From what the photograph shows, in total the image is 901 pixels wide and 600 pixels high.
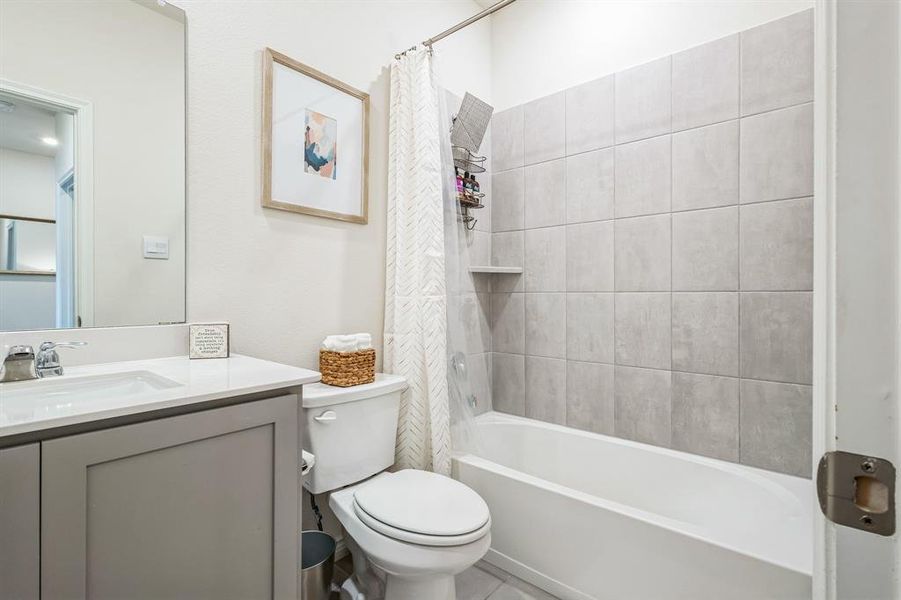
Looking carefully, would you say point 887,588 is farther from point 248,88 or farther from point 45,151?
point 248,88

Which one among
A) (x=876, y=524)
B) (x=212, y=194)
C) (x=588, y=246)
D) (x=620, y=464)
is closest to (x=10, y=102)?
(x=212, y=194)

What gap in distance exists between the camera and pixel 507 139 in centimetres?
251

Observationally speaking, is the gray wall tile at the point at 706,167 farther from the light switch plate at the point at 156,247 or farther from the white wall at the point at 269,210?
the light switch plate at the point at 156,247

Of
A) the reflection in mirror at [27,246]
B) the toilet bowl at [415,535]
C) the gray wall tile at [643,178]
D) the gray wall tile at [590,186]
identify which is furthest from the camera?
the gray wall tile at [590,186]

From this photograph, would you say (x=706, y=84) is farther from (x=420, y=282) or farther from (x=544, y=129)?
(x=420, y=282)

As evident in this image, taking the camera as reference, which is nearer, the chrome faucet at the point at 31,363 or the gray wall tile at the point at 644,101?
the chrome faucet at the point at 31,363

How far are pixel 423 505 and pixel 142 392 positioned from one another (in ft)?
2.82

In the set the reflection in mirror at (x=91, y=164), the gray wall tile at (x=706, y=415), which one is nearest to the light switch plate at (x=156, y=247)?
the reflection in mirror at (x=91, y=164)

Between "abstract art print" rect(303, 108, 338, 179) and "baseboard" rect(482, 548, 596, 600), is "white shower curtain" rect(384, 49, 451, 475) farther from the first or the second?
"baseboard" rect(482, 548, 596, 600)

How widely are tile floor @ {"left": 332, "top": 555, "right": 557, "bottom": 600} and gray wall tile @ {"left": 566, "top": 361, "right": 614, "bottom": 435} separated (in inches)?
31.3

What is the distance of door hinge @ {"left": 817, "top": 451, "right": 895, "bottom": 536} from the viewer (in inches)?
13.9

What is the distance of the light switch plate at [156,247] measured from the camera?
1291 millimetres

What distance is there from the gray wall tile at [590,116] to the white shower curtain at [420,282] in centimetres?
79

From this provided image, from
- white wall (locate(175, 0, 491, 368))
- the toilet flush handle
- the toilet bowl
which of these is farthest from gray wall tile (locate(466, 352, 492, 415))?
the toilet flush handle
